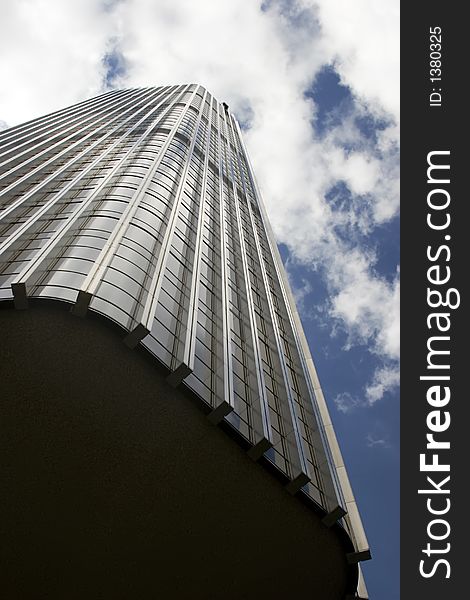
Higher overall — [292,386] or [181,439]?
[292,386]

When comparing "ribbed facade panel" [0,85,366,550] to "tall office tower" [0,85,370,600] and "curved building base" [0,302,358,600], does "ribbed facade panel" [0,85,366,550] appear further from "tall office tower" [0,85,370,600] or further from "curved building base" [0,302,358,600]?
"curved building base" [0,302,358,600]

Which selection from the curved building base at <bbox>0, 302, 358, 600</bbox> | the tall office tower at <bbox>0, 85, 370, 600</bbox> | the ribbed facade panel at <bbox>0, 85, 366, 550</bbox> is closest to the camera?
the curved building base at <bbox>0, 302, 358, 600</bbox>

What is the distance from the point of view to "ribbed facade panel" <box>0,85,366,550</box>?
20.6 metres

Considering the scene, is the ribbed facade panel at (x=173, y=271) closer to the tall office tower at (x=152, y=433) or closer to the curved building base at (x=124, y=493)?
the tall office tower at (x=152, y=433)

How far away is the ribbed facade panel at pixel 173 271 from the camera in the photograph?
20.6 metres

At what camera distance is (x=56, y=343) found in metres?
18.6

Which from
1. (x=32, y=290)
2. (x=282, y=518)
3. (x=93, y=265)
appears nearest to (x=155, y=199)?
(x=93, y=265)

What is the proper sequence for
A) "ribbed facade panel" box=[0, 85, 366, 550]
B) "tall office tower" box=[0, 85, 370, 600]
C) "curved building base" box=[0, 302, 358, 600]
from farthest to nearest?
"ribbed facade panel" box=[0, 85, 366, 550], "tall office tower" box=[0, 85, 370, 600], "curved building base" box=[0, 302, 358, 600]

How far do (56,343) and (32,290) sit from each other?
2.25 m

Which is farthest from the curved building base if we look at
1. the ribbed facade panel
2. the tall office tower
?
the ribbed facade panel

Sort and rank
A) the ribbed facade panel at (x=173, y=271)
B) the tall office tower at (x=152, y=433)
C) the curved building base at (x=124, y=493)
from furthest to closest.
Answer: the ribbed facade panel at (x=173, y=271)
the tall office tower at (x=152, y=433)
the curved building base at (x=124, y=493)

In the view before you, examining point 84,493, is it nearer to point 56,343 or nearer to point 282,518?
point 56,343

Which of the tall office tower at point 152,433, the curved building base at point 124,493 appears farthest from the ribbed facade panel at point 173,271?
the curved building base at point 124,493

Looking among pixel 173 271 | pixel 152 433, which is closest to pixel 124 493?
pixel 152 433
